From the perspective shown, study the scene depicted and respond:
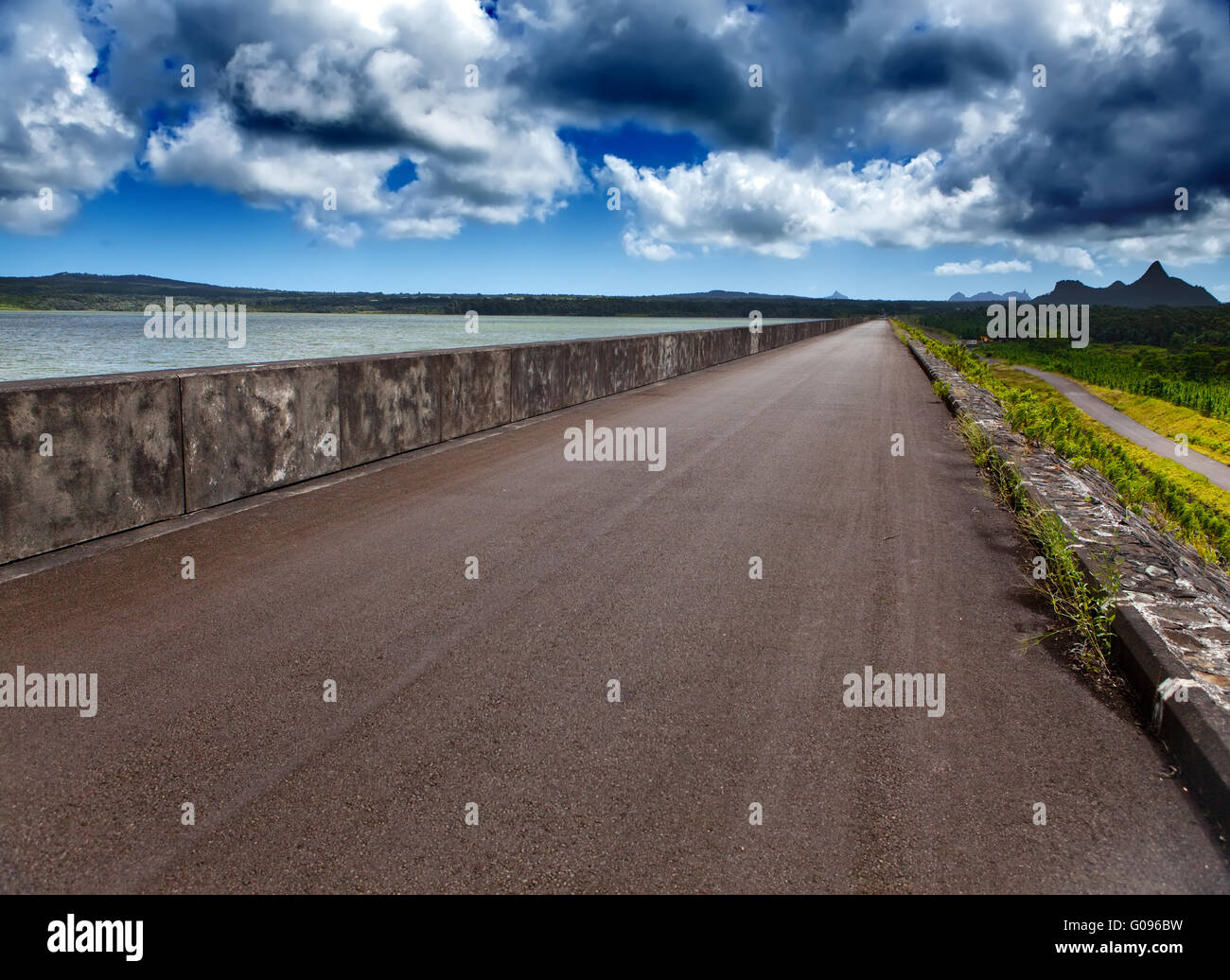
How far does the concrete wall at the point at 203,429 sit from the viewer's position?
213 inches

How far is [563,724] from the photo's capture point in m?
3.45

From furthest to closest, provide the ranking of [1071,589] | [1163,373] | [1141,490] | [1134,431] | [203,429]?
[1163,373] → [1134,431] → [1141,490] → [203,429] → [1071,589]

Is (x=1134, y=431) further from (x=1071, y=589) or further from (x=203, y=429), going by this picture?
(x=203, y=429)

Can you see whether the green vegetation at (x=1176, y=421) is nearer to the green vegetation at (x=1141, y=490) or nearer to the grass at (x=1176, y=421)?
the grass at (x=1176, y=421)

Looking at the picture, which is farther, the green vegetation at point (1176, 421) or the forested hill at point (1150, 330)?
the forested hill at point (1150, 330)

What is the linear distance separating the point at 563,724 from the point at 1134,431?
3286 centimetres

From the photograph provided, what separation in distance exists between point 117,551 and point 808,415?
404 inches

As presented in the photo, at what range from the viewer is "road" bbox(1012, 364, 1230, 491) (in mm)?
22062

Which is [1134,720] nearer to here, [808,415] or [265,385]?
[265,385]

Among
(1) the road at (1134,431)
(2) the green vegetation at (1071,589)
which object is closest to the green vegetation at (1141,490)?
(2) the green vegetation at (1071,589)

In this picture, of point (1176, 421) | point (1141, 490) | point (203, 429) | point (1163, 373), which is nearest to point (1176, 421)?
point (1176, 421)

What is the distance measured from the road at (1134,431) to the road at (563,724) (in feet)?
61.3
